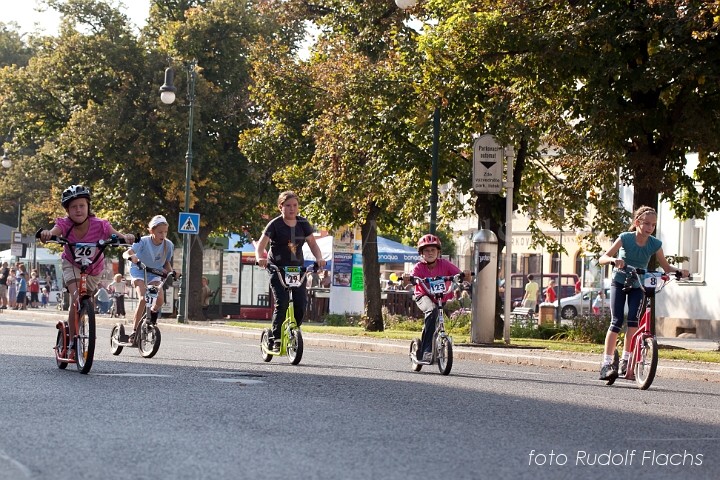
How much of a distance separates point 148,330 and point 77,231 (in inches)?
137

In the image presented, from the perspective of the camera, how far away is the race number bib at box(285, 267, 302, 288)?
15703 mm

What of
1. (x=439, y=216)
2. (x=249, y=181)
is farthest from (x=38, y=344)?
(x=249, y=181)

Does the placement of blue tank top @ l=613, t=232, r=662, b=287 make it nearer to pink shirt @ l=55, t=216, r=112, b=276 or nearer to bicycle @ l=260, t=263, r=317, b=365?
bicycle @ l=260, t=263, r=317, b=365

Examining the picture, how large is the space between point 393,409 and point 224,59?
3683 centimetres

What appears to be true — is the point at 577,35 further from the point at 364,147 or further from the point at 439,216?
the point at 439,216

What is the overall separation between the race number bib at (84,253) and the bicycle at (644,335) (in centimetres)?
545

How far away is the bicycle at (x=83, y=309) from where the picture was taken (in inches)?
529

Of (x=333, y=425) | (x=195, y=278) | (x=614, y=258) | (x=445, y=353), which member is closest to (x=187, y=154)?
(x=195, y=278)

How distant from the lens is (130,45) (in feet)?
152

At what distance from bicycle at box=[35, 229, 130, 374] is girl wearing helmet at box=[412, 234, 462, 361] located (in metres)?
3.88

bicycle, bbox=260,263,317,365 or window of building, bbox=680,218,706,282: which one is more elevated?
window of building, bbox=680,218,706,282

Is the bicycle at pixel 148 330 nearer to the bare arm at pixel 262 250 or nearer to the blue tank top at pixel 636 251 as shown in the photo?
the bare arm at pixel 262 250

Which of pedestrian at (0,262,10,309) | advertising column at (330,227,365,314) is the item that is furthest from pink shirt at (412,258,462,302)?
pedestrian at (0,262,10,309)

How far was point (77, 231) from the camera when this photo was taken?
540 inches
